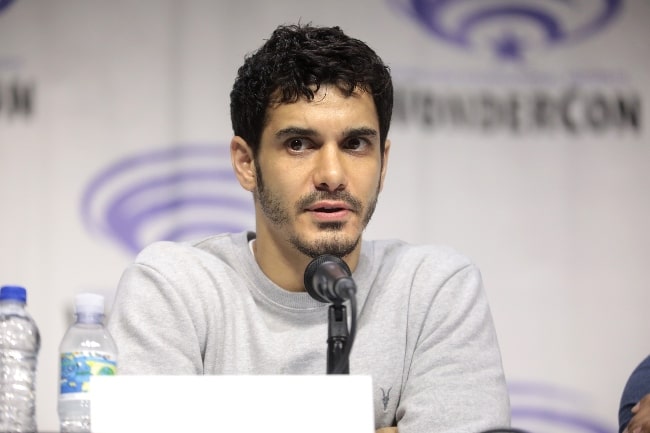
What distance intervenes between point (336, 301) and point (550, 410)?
2.07 meters

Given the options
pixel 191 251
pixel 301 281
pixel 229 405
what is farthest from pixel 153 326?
pixel 229 405

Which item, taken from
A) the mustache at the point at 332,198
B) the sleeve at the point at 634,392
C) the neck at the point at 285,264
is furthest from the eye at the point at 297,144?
the sleeve at the point at 634,392

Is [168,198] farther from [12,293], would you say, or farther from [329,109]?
[12,293]

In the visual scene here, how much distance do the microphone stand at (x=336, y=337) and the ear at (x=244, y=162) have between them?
0.82 metres

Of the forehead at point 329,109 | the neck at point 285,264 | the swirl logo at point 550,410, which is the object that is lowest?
the swirl logo at point 550,410

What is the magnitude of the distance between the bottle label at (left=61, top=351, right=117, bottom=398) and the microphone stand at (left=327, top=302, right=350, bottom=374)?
34 centimetres

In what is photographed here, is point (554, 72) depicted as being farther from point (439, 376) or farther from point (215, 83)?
point (439, 376)

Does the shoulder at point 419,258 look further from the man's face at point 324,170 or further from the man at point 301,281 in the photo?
the man's face at point 324,170

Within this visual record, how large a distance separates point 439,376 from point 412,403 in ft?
0.29

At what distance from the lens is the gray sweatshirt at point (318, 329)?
1.96 meters

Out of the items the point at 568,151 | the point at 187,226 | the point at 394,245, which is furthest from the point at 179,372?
the point at 568,151

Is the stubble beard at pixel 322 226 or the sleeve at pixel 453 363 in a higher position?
the stubble beard at pixel 322 226

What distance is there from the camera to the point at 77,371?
54.7 inches

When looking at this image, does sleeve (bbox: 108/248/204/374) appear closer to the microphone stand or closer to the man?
the man
